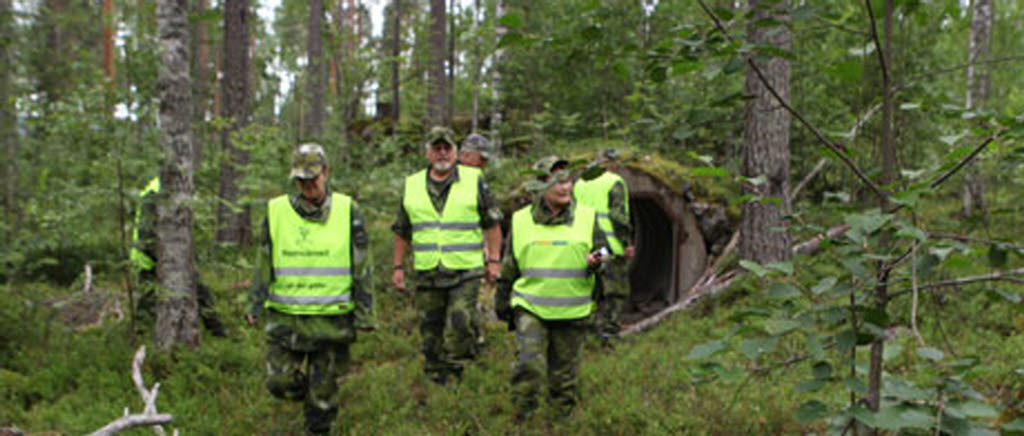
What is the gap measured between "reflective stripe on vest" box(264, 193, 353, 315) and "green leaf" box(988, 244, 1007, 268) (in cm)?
401

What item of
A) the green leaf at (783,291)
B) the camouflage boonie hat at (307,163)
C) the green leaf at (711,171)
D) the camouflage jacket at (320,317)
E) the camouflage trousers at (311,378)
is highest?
the camouflage boonie hat at (307,163)

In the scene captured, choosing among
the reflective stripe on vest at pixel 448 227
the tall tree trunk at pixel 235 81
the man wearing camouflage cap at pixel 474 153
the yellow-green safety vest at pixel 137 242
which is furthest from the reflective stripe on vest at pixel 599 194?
the tall tree trunk at pixel 235 81

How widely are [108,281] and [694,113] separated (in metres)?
12.4

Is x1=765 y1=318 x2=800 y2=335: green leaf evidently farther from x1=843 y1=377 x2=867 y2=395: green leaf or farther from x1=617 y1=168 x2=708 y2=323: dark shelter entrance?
x1=617 y1=168 x2=708 y2=323: dark shelter entrance

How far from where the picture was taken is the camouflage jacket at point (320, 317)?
184 inches

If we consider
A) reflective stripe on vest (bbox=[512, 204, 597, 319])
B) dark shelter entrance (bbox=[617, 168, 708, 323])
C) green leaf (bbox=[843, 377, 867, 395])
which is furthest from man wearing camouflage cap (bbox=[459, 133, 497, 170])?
green leaf (bbox=[843, 377, 867, 395])

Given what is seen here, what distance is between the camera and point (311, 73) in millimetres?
15094

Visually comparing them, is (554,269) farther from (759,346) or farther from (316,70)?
(316,70)

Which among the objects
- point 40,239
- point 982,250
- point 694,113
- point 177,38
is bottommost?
point 40,239

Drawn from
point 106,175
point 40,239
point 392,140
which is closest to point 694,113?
point 106,175

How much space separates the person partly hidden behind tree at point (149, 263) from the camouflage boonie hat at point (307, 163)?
2.62 metres

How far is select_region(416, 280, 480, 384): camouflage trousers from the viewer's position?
5988mm

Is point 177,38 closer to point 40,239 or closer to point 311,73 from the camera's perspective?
point 40,239

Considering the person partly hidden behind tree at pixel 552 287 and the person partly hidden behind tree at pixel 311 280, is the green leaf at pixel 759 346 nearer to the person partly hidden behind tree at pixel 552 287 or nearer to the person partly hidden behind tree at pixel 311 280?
the person partly hidden behind tree at pixel 552 287
